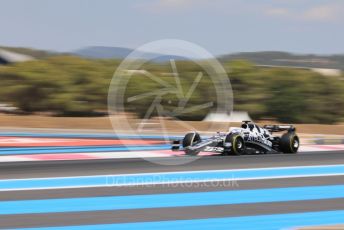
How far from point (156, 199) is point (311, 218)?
7.19 ft

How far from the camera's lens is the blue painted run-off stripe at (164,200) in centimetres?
777

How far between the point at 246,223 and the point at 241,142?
7172 millimetres

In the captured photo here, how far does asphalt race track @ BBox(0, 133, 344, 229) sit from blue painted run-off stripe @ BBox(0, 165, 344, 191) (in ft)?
0.05

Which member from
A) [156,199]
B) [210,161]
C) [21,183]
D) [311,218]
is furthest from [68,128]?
[311,218]

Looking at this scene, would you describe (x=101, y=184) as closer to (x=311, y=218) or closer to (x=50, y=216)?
(x=50, y=216)

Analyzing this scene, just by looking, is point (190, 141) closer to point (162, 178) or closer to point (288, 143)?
point (288, 143)

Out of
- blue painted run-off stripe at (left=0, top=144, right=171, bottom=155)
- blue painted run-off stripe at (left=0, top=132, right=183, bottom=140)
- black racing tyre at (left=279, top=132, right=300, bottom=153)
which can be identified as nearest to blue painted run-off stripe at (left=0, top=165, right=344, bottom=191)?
black racing tyre at (left=279, top=132, right=300, bottom=153)

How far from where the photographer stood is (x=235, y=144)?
13.9m

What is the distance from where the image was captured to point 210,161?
43.0 feet

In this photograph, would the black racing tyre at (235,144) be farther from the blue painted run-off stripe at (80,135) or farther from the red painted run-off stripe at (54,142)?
the blue painted run-off stripe at (80,135)

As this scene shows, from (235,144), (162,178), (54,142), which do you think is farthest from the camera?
(54,142)

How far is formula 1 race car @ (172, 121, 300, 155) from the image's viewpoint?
1385cm

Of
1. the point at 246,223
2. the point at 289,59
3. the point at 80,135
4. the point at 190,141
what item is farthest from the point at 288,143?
the point at 289,59

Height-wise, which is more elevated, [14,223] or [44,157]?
[14,223]
